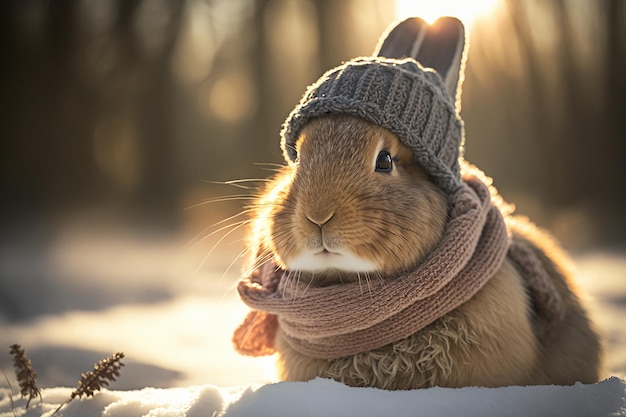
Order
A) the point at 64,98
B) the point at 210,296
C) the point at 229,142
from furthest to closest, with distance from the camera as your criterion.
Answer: the point at 229,142 < the point at 64,98 < the point at 210,296

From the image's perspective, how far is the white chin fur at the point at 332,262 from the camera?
150cm

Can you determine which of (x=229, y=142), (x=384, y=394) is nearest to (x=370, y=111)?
(x=384, y=394)

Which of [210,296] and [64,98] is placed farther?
[64,98]

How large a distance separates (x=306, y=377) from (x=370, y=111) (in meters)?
0.86

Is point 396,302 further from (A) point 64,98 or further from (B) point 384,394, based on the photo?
(A) point 64,98

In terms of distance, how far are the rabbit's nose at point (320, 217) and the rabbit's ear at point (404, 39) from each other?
1104mm

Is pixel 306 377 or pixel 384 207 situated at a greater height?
pixel 384 207

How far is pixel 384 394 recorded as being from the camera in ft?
4.91

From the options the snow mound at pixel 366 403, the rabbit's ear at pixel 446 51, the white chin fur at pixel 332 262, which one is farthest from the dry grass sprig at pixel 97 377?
the rabbit's ear at pixel 446 51

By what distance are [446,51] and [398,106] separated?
666 mm

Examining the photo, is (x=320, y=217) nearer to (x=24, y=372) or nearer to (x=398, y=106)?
(x=398, y=106)

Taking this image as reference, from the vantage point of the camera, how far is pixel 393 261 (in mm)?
1527

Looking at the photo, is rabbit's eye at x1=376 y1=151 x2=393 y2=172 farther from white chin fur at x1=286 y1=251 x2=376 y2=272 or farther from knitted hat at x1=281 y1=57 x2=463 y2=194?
white chin fur at x1=286 y1=251 x2=376 y2=272

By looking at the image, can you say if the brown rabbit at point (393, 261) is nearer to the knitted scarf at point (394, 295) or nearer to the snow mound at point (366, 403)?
the knitted scarf at point (394, 295)
